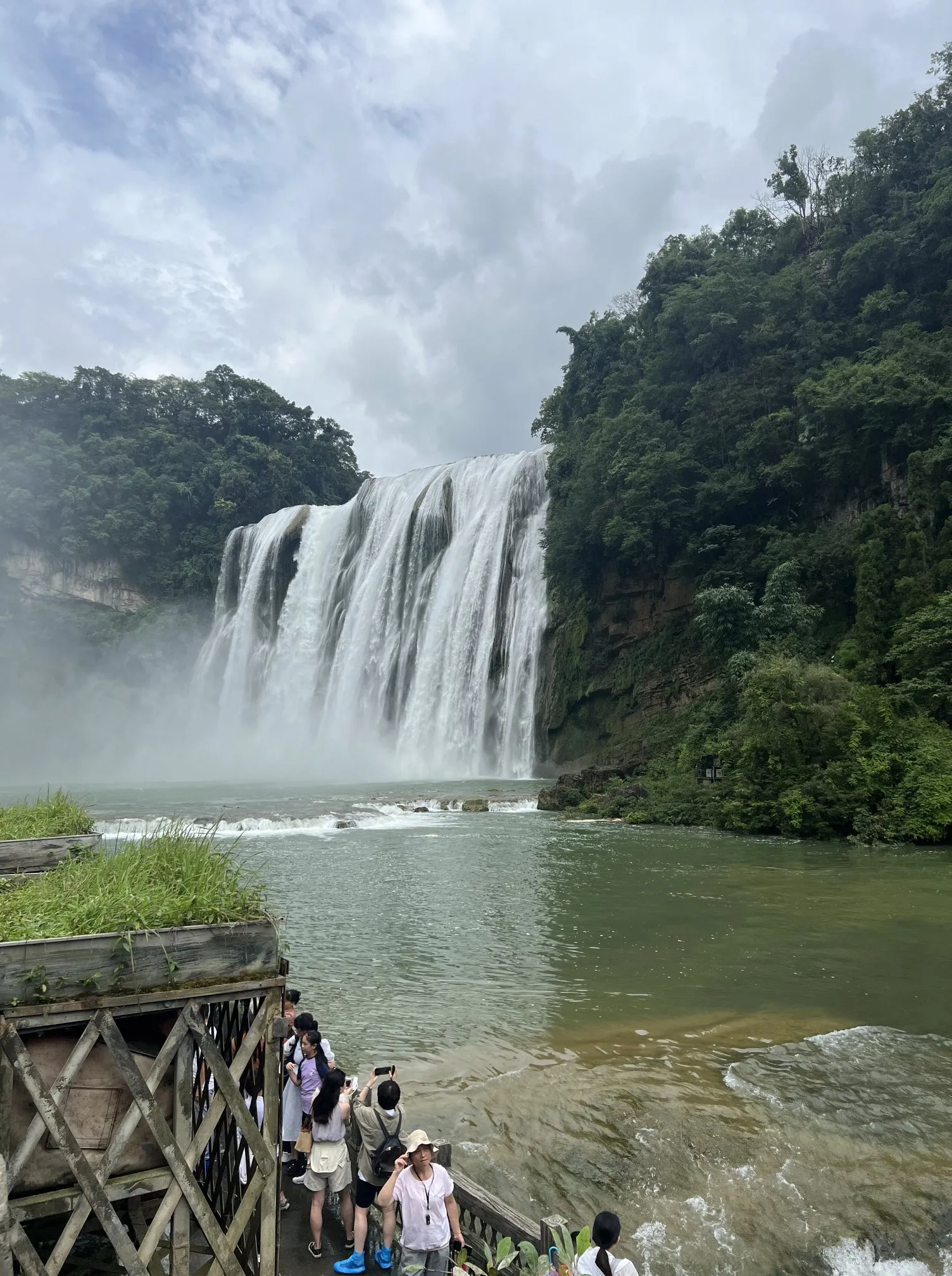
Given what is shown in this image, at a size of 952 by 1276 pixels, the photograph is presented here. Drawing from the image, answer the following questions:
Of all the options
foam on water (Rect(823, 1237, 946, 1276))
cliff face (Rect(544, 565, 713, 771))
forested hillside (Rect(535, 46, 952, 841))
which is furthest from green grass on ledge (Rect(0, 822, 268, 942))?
cliff face (Rect(544, 565, 713, 771))

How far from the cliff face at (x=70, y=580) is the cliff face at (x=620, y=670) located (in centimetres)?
3885

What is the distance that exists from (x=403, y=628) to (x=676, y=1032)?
114ft

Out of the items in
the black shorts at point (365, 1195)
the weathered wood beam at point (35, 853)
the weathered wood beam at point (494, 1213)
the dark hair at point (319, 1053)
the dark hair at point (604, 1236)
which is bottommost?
the black shorts at point (365, 1195)

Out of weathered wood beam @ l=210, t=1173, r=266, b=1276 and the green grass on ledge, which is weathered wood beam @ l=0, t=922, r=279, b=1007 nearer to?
the green grass on ledge

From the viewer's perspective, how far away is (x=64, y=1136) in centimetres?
303

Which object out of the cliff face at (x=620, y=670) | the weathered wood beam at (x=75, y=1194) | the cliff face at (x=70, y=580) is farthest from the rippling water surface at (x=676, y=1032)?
the cliff face at (x=70, y=580)

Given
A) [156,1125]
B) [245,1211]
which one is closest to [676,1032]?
[245,1211]

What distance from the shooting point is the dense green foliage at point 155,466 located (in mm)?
60219

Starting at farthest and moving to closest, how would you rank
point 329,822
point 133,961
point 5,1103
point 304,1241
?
point 329,822 < point 304,1241 < point 133,961 < point 5,1103

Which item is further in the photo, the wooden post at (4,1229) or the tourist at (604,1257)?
the tourist at (604,1257)

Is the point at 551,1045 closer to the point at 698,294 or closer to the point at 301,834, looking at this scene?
the point at 301,834

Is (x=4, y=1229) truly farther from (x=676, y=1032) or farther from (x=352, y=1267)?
(x=676, y=1032)

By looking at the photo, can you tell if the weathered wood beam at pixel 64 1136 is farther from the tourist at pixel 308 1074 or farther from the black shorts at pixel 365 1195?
the tourist at pixel 308 1074

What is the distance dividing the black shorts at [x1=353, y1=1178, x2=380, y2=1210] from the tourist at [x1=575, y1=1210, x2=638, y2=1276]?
1.32 meters
